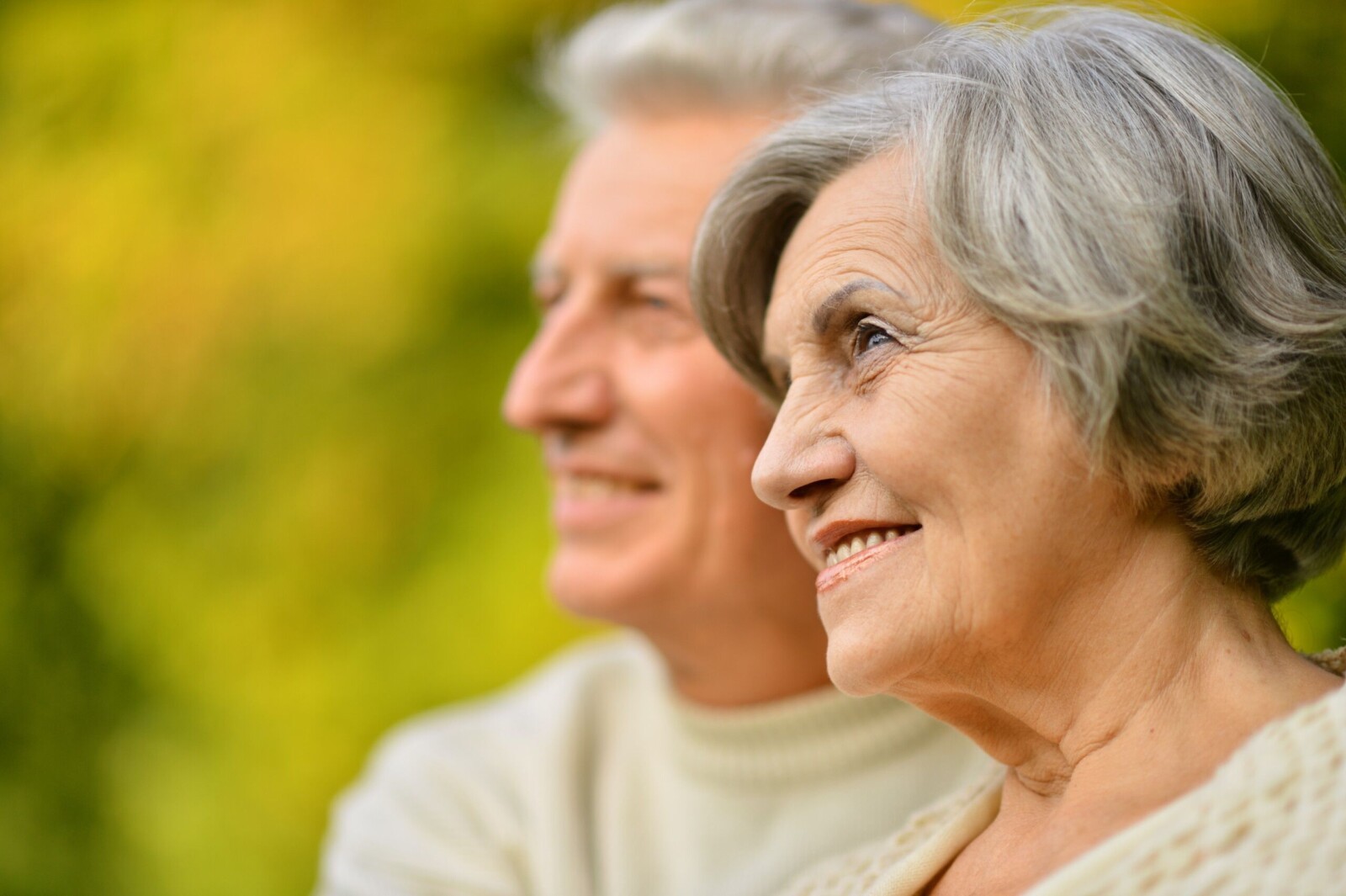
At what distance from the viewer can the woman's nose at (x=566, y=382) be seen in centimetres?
203

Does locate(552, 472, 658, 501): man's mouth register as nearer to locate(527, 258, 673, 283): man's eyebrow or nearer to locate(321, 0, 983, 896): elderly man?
locate(321, 0, 983, 896): elderly man

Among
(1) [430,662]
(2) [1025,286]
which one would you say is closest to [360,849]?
(1) [430,662]

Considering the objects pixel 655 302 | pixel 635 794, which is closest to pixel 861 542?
pixel 655 302

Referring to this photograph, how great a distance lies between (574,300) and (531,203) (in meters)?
1.44

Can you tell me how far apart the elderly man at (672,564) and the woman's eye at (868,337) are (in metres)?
0.62

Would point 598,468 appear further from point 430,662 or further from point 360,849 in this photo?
point 430,662

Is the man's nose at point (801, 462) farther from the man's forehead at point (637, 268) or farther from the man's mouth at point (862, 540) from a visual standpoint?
the man's forehead at point (637, 268)

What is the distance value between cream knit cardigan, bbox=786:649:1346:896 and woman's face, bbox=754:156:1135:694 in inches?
7.7

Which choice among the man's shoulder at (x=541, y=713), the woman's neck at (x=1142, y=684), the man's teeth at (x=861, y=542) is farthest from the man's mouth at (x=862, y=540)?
the man's shoulder at (x=541, y=713)

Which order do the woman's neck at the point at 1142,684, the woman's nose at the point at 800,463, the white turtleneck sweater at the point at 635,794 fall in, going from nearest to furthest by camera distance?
1. the woman's neck at the point at 1142,684
2. the woman's nose at the point at 800,463
3. the white turtleneck sweater at the point at 635,794

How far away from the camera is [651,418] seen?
198 cm

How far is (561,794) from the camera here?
2248 millimetres

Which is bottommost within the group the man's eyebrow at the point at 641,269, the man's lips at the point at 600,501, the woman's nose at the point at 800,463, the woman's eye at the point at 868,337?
the man's lips at the point at 600,501

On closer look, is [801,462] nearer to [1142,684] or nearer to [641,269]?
[1142,684]
